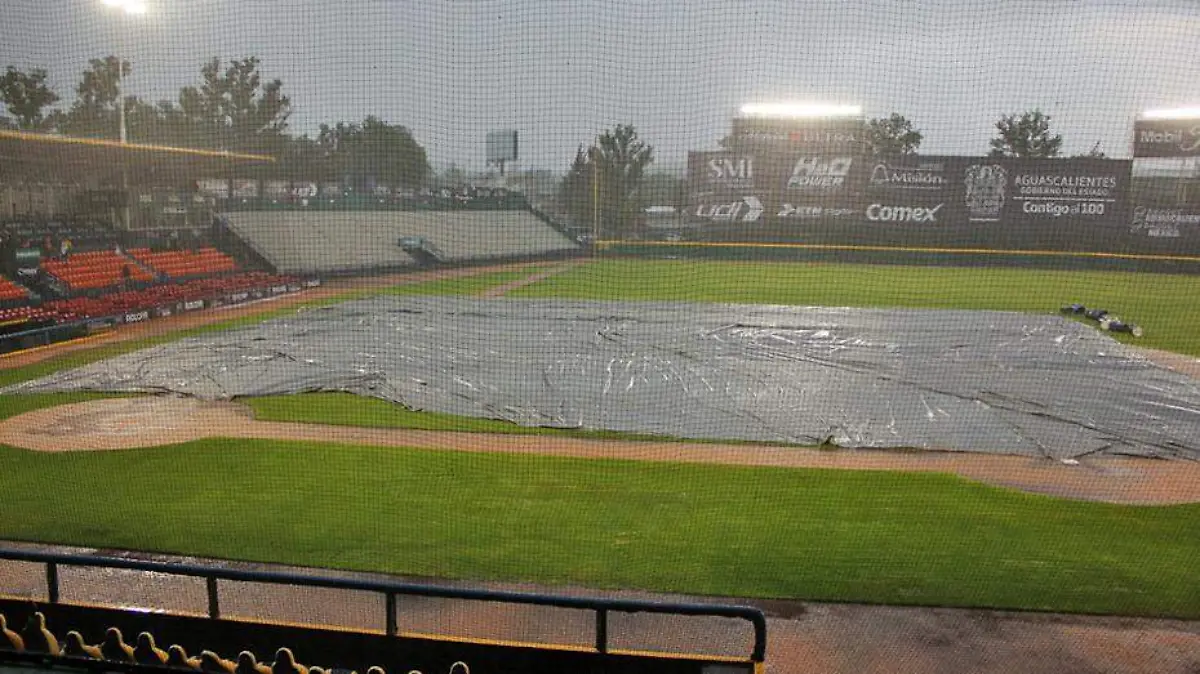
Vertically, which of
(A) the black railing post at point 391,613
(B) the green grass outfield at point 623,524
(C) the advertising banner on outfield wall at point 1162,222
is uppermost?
(C) the advertising banner on outfield wall at point 1162,222

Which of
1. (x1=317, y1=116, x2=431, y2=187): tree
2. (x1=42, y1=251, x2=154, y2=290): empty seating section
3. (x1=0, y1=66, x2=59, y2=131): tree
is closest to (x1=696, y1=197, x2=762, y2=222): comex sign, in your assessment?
(x1=317, y1=116, x2=431, y2=187): tree

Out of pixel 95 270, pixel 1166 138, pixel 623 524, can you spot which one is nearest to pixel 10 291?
pixel 95 270

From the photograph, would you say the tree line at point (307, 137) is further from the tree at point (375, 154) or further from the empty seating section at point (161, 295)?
the empty seating section at point (161, 295)

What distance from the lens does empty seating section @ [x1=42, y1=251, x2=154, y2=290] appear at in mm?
13945

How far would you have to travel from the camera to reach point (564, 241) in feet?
75.6

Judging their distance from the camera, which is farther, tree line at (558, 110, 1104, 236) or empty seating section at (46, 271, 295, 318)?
tree line at (558, 110, 1104, 236)

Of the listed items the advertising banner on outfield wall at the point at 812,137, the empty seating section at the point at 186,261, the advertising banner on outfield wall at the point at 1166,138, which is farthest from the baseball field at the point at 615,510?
the advertising banner on outfield wall at the point at 812,137

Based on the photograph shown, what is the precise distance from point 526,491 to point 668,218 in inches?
623

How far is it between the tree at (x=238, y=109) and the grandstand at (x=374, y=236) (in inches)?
77.0

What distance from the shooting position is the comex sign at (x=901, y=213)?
22.4 metres

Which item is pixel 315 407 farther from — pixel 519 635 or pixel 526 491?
pixel 519 635

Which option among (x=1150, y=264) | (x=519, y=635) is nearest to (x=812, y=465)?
(x=519, y=635)

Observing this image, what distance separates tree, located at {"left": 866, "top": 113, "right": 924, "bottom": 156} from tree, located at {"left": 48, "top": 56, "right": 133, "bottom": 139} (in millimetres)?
16511

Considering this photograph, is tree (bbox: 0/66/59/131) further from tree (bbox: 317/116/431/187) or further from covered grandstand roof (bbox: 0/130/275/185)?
tree (bbox: 317/116/431/187)
